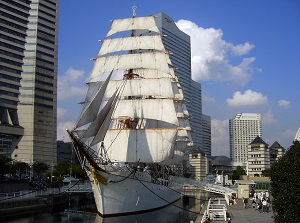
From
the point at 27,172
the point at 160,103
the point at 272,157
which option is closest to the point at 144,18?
the point at 160,103

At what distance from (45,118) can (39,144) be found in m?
9.73

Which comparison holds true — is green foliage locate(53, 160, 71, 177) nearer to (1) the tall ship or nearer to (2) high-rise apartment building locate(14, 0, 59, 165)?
(2) high-rise apartment building locate(14, 0, 59, 165)

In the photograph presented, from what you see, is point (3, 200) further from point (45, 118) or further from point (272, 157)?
point (272, 157)

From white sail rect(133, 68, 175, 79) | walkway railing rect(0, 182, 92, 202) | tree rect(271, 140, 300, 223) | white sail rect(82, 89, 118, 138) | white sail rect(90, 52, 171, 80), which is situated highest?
white sail rect(90, 52, 171, 80)

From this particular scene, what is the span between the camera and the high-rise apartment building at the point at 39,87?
132875 millimetres

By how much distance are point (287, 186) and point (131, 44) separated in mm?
59441

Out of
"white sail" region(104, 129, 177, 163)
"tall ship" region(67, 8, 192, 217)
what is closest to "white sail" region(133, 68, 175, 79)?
"tall ship" region(67, 8, 192, 217)

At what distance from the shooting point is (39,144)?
134m

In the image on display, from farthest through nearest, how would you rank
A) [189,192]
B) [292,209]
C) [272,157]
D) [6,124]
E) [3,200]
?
[272,157], [6,124], [189,192], [3,200], [292,209]

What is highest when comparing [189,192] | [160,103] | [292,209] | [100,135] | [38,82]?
[38,82]

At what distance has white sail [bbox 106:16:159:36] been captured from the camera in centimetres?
7900

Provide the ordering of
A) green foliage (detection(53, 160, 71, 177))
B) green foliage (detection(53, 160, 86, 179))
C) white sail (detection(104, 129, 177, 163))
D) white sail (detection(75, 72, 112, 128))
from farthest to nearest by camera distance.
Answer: green foliage (detection(53, 160, 71, 177))
green foliage (detection(53, 160, 86, 179))
white sail (detection(104, 129, 177, 163))
white sail (detection(75, 72, 112, 128))

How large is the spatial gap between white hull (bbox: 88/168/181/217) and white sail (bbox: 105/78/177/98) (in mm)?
18871

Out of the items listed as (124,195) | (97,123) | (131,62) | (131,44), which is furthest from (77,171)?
(97,123)
